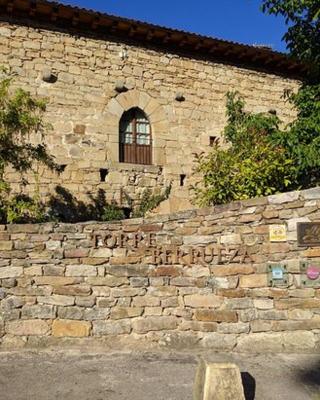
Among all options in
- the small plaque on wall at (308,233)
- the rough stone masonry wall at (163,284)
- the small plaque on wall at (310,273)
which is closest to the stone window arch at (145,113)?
the rough stone masonry wall at (163,284)

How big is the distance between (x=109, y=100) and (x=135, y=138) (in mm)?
1096

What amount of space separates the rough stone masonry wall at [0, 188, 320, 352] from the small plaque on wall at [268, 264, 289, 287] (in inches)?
2.6

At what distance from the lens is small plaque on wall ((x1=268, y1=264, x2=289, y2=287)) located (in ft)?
19.5

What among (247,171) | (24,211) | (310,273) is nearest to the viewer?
(310,273)

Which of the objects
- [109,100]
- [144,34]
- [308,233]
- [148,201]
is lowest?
[308,233]

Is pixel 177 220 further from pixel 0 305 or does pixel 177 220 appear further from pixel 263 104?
pixel 263 104

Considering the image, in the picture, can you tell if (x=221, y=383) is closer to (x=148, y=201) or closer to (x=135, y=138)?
(x=148, y=201)

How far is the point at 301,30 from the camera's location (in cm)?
859

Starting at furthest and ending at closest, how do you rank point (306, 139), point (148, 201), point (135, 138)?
point (135, 138), point (148, 201), point (306, 139)

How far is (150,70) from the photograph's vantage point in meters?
11.0

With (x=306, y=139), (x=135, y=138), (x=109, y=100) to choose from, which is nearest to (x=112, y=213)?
(x=135, y=138)

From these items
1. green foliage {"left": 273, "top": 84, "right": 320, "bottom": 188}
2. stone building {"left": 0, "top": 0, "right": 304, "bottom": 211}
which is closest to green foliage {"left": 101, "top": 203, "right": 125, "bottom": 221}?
stone building {"left": 0, "top": 0, "right": 304, "bottom": 211}

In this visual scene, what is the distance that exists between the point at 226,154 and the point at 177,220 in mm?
2986

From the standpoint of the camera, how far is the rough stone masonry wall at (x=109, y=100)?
9.81 metres
